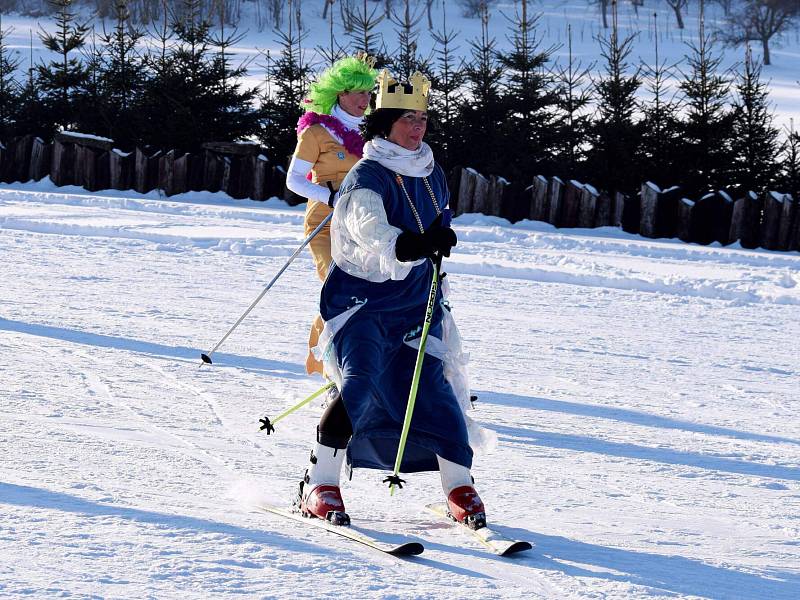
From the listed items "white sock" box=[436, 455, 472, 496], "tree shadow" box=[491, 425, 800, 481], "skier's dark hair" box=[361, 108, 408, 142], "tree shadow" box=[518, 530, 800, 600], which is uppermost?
"skier's dark hair" box=[361, 108, 408, 142]

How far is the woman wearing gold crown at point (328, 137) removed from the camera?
5840mm

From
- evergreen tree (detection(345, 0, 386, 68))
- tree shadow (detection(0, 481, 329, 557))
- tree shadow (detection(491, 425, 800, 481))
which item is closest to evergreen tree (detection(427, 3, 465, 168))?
evergreen tree (detection(345, 0, 386, 68))

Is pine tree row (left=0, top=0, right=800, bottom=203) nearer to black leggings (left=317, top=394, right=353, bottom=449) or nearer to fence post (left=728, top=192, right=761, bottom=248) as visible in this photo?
fence post (left=728, top=192, right=761, bottom=248)

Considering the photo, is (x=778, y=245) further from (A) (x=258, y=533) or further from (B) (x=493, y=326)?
(A) (x=258, y=533)

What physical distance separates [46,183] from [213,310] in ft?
32.8

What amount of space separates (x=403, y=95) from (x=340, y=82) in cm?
174

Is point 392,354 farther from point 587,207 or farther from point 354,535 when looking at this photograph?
point 587,207

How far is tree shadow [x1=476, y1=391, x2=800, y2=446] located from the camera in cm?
574

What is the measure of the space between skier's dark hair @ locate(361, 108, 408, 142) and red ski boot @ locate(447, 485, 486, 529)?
3.93 feet

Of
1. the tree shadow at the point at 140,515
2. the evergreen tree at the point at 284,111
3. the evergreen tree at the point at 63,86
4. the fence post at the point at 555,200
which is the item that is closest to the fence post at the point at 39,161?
the evergreen tree at the point at 63,86

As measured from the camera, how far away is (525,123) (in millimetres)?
16141

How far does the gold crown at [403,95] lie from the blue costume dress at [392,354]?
0.68 feet

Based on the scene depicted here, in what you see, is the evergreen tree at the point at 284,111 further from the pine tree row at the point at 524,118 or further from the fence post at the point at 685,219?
the fence post at the point at 685,219

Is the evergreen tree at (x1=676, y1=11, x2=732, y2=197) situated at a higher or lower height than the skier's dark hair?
higher
